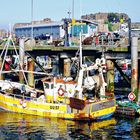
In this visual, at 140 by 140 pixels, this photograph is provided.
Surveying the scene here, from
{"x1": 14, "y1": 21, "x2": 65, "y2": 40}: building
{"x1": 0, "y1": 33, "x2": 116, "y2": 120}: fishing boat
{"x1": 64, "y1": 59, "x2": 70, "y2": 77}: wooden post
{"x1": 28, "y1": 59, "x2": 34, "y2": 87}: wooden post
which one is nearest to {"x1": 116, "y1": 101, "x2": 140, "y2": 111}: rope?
{"x1": 0, "y1": 33, "x2": 116, "y2": 120}: fishing boat

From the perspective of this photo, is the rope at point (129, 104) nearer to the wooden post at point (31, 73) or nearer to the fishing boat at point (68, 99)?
the fishing boat at point (68, 99)

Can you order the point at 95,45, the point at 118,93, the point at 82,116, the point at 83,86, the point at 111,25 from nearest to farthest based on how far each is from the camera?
the point at 82,116, the point at 83,86, the point at 95,45, the point at 118,93, the point at 111,25

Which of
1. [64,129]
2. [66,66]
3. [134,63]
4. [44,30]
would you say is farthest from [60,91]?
[44,30]

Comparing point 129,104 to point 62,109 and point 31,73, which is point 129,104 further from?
point 31,73

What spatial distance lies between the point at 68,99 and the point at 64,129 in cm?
591

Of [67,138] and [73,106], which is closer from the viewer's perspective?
[67,138]

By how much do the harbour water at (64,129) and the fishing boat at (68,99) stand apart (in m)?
0.99

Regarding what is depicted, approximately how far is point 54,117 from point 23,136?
30.7 feet

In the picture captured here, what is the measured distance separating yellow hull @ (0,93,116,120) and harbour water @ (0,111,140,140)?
798 millimetres

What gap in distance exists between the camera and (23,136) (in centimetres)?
4094

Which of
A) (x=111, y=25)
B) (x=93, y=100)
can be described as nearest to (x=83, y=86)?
(x=93, y=100)

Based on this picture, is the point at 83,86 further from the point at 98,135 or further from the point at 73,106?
the point at 98,135

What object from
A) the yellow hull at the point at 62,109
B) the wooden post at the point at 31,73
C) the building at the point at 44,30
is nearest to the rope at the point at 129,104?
the yellow hull at the point at 62,109

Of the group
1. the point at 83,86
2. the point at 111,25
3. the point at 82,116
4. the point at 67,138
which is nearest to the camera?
the point at 67,138
